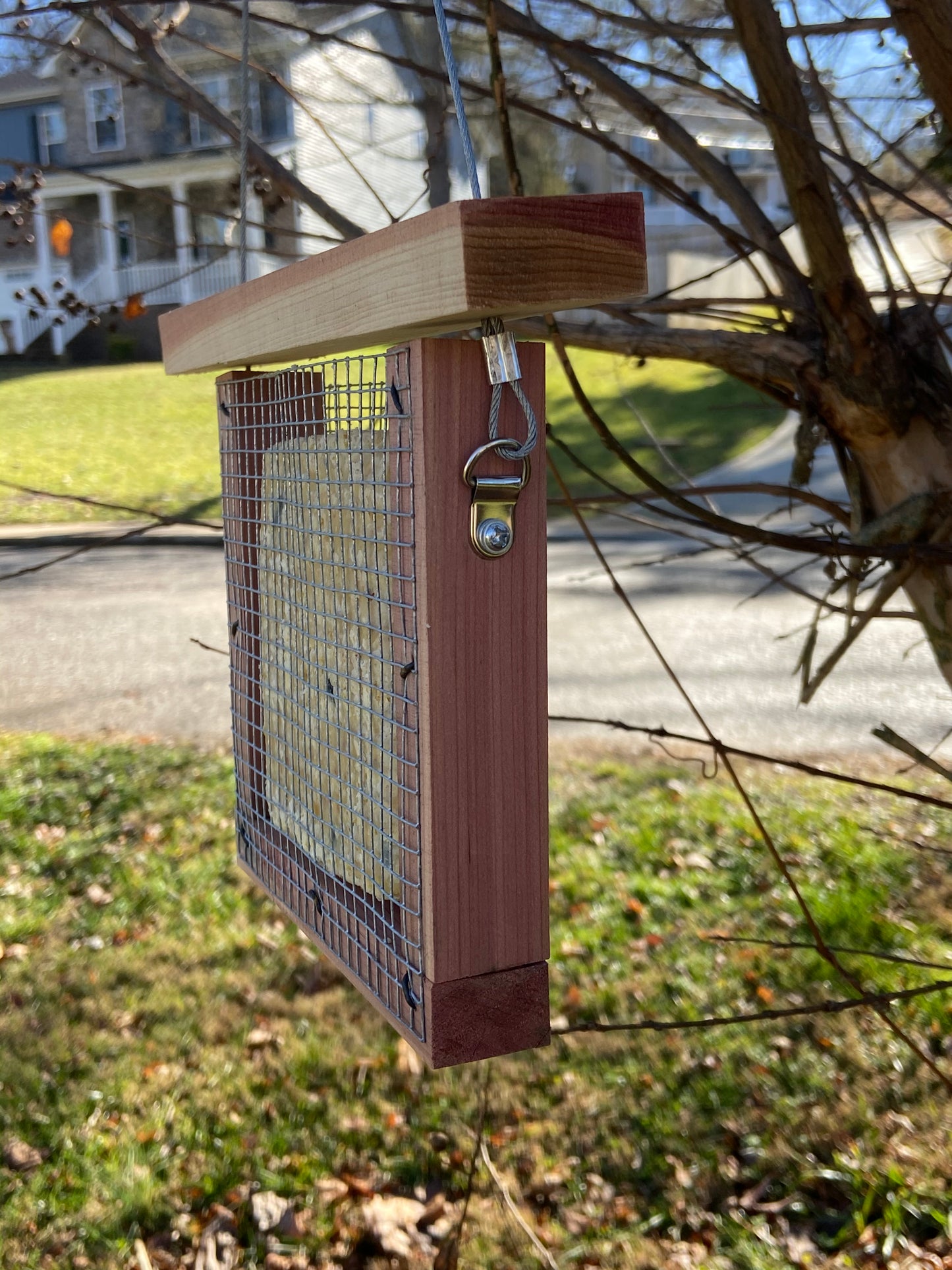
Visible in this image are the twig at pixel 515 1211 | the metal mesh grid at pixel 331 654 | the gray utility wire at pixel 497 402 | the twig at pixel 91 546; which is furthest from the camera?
the twig at pixel 91 546

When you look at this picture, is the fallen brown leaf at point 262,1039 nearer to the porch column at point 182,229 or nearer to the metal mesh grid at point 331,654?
the metal mesh grid at point 331,654

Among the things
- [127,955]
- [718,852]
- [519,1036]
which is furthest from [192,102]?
[718,852]

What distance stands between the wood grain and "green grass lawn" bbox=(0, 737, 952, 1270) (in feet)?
6.59

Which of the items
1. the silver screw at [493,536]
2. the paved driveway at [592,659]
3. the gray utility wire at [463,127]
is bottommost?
the paved driveway at [592,659]

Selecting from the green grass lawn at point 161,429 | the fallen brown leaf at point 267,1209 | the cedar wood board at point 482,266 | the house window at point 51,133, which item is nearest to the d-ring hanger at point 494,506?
the cedar wood board at point 482,266

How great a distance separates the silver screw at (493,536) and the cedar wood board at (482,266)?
0.14 meters

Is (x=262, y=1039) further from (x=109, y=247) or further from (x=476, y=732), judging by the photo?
(x=109, y=247)

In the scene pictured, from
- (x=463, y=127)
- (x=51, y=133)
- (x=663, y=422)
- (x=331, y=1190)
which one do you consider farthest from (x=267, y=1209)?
(x=51, y=133)

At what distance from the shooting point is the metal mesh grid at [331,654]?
3.20 feet

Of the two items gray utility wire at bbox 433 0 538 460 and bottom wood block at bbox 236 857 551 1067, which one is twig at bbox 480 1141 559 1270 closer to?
bottom wood block at bbox 236 857 551 1067

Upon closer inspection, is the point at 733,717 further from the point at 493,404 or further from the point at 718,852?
the point at 493,404

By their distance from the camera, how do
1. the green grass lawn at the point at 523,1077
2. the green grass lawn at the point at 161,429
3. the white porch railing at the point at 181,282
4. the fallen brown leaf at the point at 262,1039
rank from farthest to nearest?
the white porch railing at the point at 181,282 < the green grass lawn at the point at 161,429 < the fallen brown leaf at the point at 262,1039 < the green grass lawn at the point at 523,1077

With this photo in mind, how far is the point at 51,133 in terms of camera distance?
70.9 ft

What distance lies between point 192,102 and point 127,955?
8.59 feet
